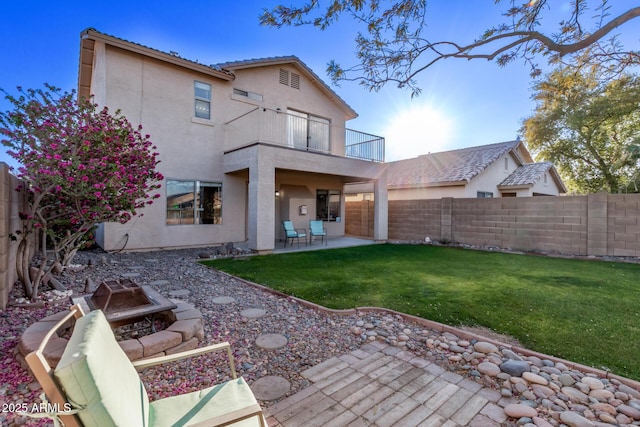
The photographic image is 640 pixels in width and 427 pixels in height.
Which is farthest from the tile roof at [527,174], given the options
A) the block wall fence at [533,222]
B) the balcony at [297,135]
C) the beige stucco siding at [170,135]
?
the beige stucco siding at [170,135]

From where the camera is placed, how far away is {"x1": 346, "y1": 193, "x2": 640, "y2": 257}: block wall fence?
357 inches

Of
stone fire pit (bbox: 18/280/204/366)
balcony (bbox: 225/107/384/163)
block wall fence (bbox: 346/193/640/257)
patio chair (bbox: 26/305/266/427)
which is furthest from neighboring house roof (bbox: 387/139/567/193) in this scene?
patio chair (bbox: 26/305/266/427)

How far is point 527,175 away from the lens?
18.4 meters

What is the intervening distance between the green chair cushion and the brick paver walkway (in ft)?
1.70

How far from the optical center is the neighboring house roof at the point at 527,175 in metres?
17.7

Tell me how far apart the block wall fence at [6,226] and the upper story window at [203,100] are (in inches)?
267

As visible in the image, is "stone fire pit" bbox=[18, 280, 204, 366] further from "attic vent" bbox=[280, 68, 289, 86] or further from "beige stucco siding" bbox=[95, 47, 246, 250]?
"attic vent" bbox=[280, 68, 289, 86]

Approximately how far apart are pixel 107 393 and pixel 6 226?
167 inches

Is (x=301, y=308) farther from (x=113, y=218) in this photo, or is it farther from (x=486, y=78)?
(x=486, y=78)

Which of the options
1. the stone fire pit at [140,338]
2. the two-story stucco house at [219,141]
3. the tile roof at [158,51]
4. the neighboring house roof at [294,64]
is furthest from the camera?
the neighboring house roof at [294,64]

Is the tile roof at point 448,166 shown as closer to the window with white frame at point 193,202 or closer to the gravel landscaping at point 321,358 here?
the window with white frame at point 193,202

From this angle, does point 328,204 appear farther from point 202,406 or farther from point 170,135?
point 202,406

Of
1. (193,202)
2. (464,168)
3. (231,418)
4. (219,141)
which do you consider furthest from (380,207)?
(231,418)

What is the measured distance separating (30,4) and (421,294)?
36.8 feet
